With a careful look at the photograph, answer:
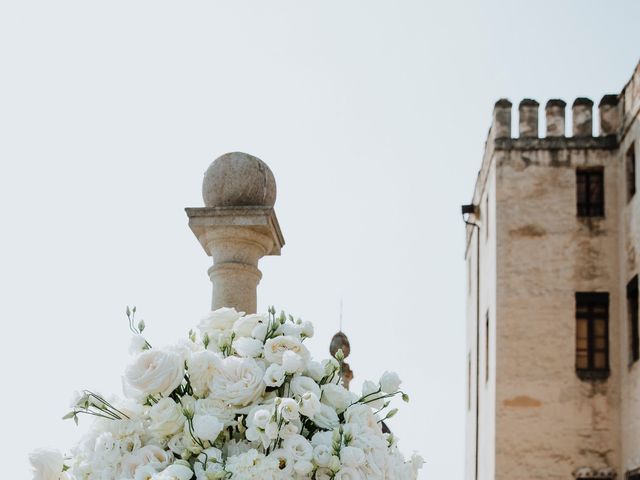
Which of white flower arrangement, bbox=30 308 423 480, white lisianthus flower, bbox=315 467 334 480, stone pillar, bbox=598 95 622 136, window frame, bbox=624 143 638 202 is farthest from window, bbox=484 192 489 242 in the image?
white lisianthus flower, bbox=315 467 334 480

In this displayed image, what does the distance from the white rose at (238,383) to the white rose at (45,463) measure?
558 millimetres

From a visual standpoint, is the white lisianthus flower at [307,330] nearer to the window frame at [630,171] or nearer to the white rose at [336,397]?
the white rose at [336,397]

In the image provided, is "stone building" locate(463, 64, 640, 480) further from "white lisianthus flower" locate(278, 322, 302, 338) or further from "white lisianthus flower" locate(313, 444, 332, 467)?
"white lisianthus flower" locate(313, 444, 332, 467)

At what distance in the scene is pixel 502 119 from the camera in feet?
79.0

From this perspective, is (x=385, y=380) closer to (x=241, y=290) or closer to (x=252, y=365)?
(x=252, y=365)

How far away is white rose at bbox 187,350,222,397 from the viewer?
138 inches

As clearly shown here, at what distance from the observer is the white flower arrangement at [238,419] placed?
3.34 meters

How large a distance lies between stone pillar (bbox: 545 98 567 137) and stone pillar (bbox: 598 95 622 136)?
828mm

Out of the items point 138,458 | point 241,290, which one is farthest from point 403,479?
point 241,290

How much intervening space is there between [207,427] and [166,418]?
156 mm

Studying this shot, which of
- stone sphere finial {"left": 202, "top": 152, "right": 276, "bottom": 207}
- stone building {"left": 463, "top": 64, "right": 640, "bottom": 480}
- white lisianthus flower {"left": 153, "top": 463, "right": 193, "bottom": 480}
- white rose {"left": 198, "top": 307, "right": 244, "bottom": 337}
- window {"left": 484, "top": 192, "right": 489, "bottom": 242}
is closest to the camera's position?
white lisianthus flower {"left": 153, "top": 463, "right": 193, "bottom": 480}

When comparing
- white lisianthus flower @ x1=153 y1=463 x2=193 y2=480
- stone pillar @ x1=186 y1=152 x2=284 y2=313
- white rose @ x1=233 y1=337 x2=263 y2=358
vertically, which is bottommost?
white lisianthus flower @ x1=153 y1=463 x2=193 y2=480

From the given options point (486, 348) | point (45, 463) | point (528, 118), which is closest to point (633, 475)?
point (486, 348)

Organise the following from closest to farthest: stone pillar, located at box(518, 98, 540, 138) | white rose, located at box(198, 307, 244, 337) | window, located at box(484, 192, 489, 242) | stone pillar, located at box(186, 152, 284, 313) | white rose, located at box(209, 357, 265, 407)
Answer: white rose, located at box(209, 357, 265, 407) < white rose, located at box(198, 307, 244, 337) < stone pillar, located at box(186, 152, 284, 313) < stone pillar, located at box(518, 98, 540, 138) < window, located at box(484, 192, 489, 242)
